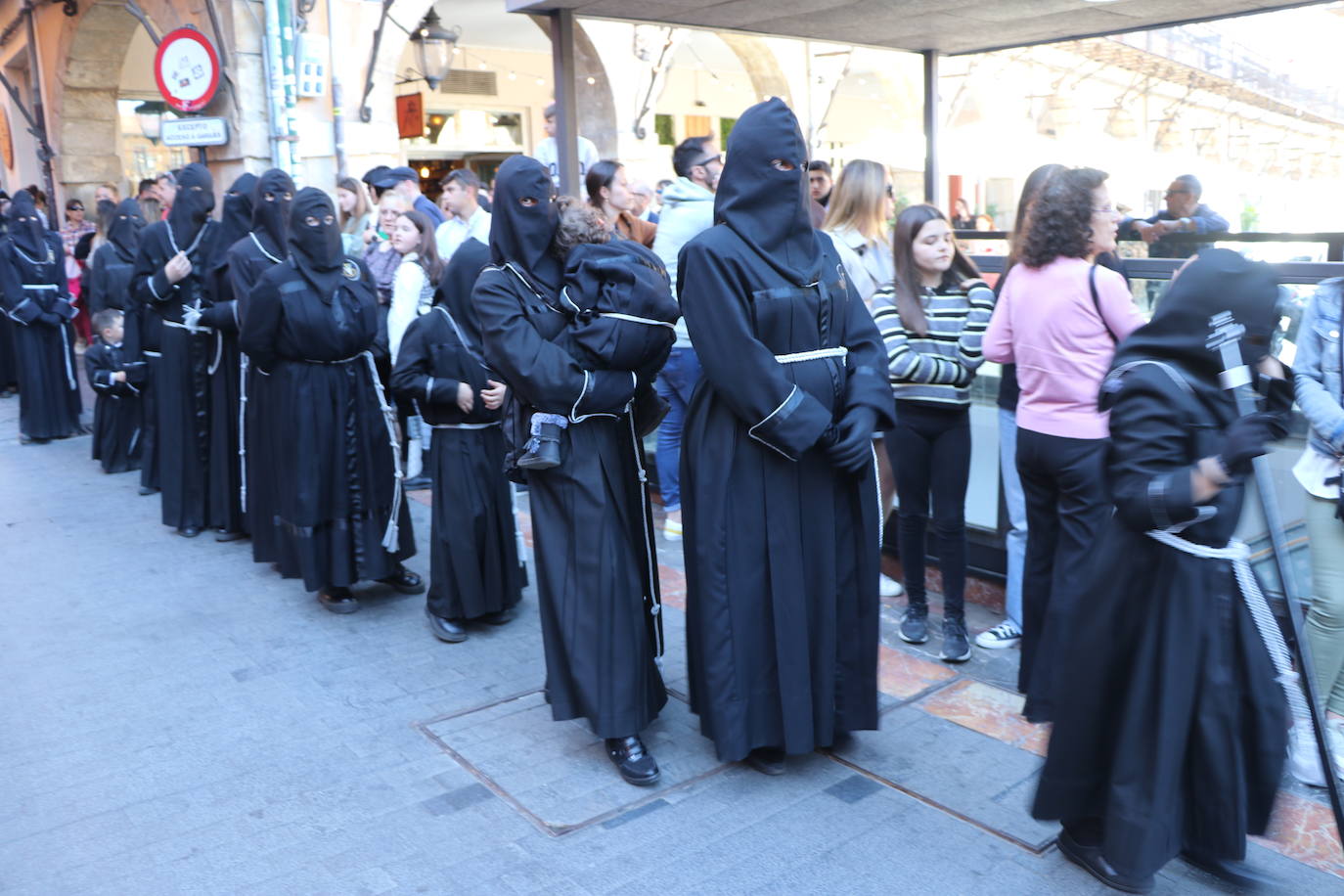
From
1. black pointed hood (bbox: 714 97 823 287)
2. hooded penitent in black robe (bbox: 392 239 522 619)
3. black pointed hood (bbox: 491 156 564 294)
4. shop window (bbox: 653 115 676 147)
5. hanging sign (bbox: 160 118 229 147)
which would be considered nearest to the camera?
black pointed hood (bbox: 714 97 823 287)

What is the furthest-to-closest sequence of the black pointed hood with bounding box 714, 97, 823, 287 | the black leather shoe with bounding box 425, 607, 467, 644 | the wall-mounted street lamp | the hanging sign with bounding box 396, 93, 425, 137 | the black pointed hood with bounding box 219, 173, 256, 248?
the hanging sign with bounding box 396, 93, 425, 137 < the wall-mounted street lamp < the black pointed hood with bounding box 219, 173, 256, 248 < the black leather shoe with bounding box 425, 607, 467, 644 < the black pointed hood with bounding box 714, 97, 823, 287

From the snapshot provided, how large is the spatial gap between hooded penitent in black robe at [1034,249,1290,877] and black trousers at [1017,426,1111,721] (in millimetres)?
791

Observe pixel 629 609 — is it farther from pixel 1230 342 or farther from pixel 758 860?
pixel 1230 342

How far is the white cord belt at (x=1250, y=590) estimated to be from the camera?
2844mm

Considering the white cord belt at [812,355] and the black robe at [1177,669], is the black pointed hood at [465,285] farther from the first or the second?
the black robe at [1177,669]

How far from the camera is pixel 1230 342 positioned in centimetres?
269

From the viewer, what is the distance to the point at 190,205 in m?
6.92

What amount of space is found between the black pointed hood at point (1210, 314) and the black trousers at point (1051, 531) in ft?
3.35

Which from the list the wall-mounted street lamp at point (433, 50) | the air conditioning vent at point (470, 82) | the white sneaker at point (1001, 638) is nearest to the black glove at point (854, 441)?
the white sneaker at point (1001, 638)

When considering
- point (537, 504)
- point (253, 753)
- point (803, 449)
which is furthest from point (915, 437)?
point (253, 753)

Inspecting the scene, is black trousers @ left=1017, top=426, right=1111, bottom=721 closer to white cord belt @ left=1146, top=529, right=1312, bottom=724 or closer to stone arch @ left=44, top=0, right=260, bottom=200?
white cord belt @ left=1146, top=529, right=1312, bottom=724

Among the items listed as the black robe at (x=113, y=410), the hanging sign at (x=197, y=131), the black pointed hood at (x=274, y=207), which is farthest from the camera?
the hanging sign at (x=197, y=131)

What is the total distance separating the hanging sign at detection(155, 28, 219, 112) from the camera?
10.9 meters

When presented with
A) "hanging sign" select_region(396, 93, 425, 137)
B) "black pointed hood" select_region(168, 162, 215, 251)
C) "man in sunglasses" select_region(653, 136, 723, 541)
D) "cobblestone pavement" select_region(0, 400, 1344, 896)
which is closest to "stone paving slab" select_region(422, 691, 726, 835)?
"cobblestone pavement" select_region(0, 400, 1344, 896)
